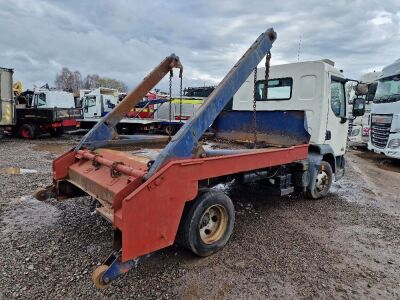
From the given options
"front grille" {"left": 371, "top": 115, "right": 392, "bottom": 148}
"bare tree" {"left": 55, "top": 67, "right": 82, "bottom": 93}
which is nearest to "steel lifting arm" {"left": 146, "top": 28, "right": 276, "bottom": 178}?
"front grille" {"left": 371, "top": 115, "right": 392, "bottom": 148}

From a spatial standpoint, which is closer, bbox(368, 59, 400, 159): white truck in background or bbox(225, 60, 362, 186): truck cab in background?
bbox(225, 60, 362, 186): truck cab in background

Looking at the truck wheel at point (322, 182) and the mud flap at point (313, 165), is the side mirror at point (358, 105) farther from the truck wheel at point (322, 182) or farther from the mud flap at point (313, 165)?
the mud flap at point (313, 165)

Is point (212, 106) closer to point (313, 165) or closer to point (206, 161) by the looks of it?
point (206, 161)

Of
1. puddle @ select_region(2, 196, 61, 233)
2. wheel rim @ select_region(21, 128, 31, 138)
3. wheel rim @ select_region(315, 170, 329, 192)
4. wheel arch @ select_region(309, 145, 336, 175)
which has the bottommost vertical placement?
puddle @ select_region(2, 196, 61, 233)

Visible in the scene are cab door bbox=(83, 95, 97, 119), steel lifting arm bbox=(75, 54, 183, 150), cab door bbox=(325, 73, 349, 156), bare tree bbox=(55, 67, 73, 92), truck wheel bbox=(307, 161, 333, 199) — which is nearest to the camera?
steel lifting arm bbox=(75, 54, 183, 150)

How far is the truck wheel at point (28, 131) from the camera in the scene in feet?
48.6

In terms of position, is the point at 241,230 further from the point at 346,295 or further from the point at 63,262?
the point at 63,262

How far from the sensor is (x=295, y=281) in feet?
10.4

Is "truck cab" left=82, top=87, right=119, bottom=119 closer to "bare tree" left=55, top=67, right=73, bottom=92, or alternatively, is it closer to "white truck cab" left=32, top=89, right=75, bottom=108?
"white truck cab" left=32, top=89, right=75, bottom=108

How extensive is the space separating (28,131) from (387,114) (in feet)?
48.1

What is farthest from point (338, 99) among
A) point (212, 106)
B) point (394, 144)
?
point (394, 144)

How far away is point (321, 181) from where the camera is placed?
5836 mm

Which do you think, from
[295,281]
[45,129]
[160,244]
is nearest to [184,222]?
[160,244]

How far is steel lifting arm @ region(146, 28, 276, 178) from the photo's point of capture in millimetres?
3068
